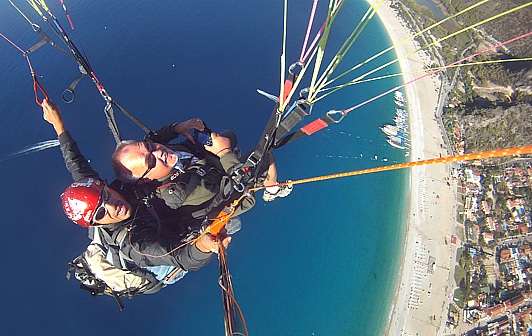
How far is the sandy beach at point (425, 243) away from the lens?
10445 millimetres

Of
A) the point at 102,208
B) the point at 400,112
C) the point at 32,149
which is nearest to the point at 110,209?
the point at 102,208

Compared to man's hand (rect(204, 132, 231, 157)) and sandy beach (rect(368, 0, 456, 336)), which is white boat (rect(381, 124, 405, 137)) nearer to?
sandy beach (rect(368, 0, 456, 336))

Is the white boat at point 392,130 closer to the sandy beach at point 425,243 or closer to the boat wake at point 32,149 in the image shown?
the sandy beach at point 425,243

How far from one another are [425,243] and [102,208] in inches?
487

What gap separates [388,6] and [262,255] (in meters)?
20.6

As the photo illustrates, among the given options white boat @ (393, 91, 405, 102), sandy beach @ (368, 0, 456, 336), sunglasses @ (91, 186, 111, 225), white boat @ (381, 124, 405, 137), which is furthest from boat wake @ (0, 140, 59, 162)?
white boat @ (393, 91, 405, 102)

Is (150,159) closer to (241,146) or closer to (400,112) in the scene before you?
(241,146)

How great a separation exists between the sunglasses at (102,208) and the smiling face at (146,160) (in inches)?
9.6

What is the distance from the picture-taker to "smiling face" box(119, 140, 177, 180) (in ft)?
6.95

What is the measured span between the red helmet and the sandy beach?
8962 mm

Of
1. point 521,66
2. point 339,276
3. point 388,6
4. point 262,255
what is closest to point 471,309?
point 339,276

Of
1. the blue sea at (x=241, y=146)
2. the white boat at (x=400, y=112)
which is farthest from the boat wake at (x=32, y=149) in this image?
the white boat at (x=400, y=112)

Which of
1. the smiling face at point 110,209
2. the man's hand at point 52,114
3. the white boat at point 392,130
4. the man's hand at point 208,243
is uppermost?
the man's hand at point 52,114

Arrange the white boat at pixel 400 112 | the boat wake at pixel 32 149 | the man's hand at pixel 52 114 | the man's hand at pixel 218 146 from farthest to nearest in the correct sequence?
the white boat at pixel 400 112 < the boat wake at pixel 32 149 < the man's hand at pixel 218 146 < the man's hand at pixel 52 114
